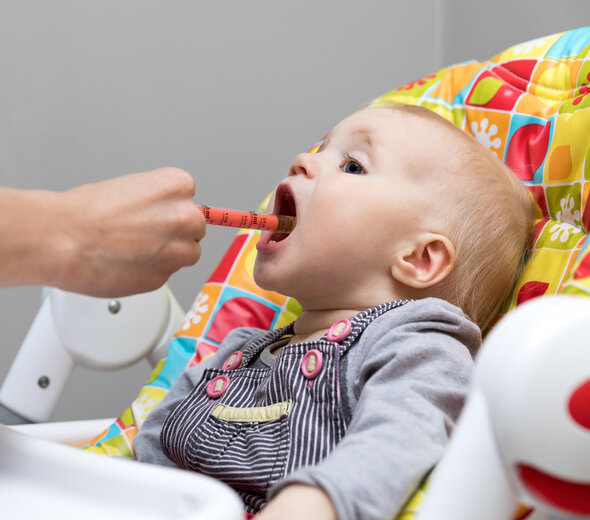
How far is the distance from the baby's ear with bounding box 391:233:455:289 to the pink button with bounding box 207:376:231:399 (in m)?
0.22

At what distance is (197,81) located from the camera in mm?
1787

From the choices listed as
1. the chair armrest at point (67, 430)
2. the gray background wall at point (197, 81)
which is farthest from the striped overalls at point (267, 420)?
the gray background wall at point (197, 81)

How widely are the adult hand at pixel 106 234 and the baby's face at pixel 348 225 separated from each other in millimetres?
157

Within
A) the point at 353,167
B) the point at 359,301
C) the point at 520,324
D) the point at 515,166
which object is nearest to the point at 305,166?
the point at 353,167

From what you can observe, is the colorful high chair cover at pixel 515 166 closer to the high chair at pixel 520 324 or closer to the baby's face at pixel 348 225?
the high chair at pixel 520 324

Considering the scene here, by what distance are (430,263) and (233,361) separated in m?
0.25

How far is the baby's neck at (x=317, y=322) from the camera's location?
0.83 m

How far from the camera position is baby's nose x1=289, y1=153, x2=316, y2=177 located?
0.85 m

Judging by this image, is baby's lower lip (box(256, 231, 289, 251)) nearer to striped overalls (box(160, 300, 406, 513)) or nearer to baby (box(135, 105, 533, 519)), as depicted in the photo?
baby (box(135, 105, 533, 519))

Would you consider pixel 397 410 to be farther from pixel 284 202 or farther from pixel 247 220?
pixel 284 202

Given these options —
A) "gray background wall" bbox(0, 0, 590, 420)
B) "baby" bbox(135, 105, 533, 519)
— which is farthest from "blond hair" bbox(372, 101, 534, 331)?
"gray background wall" bbox(0, 0, 590, 420)

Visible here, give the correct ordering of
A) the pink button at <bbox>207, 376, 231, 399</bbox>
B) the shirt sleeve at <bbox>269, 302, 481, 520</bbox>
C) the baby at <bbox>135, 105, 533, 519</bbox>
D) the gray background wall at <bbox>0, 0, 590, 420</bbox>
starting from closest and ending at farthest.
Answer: the shirt sleeve at <bbox>269, 302, 481, 520</bbox>
the baby at <bbox>135, 105, 533, 519</bbox>
the pink button at <bbox>207, 376, 231, 399</bbox>
the gray background wall at <bbox>0, 0, 590, 420</bbox>

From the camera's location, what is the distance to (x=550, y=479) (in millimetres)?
420

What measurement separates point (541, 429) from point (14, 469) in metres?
0.33
